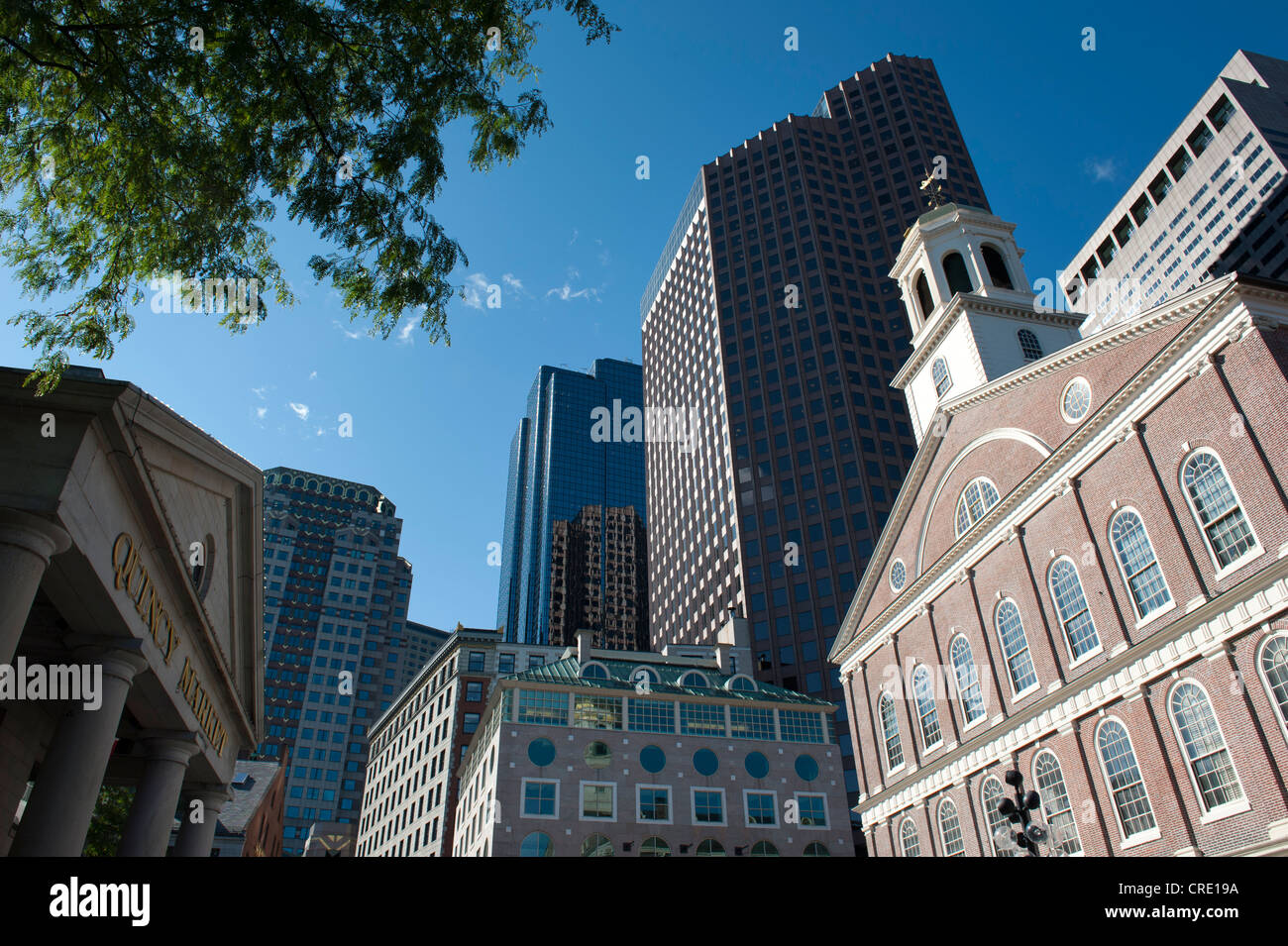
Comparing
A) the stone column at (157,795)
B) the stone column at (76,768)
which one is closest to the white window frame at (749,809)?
the stone column at (157,795)

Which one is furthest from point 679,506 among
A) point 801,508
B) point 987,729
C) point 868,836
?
point 987,729

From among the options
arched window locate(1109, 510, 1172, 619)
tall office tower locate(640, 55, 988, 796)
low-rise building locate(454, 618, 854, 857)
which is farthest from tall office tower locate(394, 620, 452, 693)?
arched window locate(1109, 510, 1172, 619)

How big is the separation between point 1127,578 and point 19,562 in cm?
2766

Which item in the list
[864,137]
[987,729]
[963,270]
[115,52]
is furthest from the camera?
[864,137]

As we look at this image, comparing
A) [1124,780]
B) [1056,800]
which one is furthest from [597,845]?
[1124,780]

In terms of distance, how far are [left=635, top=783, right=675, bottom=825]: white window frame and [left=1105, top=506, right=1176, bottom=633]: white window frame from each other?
31.9 metres

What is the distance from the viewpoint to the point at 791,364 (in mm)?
107000

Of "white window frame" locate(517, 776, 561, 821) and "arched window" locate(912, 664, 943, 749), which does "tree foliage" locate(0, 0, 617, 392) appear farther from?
"white window frame" locate(517, 776, 561, 821)

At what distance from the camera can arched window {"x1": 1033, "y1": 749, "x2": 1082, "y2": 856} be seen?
26.5 meters

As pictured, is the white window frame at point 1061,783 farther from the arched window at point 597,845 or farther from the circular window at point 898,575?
the arched window at point 597,845

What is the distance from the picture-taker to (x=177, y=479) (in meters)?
16.1

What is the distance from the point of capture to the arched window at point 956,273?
4728 centimetres

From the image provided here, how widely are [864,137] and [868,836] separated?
118412mm
